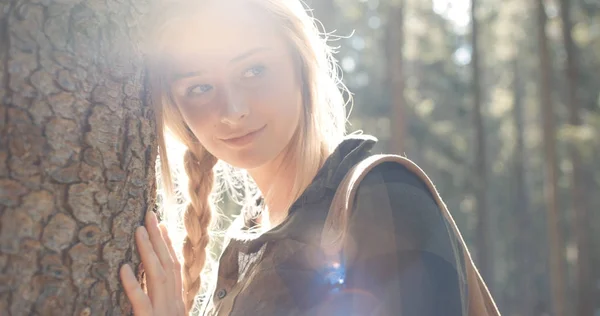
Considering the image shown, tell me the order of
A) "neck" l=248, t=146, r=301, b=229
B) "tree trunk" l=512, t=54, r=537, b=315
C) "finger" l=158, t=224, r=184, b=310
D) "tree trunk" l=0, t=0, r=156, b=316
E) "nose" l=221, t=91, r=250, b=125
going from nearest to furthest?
"tree trunk" l=0, t=0, r=156, b=316, "finger" l=158, t=224, r=184, b=310, "nose" l=221, t=91, r=250, b=125, "neck" l=248, t=146, r=301, b=229, "tree trunk" l=512, t=54, r=537, b=315

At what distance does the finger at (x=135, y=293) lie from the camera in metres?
1.85

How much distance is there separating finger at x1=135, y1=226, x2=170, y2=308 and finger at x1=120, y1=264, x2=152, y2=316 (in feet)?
0.23

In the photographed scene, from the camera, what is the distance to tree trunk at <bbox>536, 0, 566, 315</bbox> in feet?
48.8

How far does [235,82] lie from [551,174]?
44.6 ft

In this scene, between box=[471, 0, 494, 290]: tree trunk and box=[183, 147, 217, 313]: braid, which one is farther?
box=[471, 0, 494, 290]: tree trunk

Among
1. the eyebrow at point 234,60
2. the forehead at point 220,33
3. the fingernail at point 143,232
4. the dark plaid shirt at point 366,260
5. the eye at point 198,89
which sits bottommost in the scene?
the dark plaid shirt at point 366,260

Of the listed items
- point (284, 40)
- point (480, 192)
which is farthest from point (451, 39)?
point (284, 40)

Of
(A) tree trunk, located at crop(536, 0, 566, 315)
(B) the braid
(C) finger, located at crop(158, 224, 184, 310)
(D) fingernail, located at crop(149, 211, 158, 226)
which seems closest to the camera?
(D) fingernail, located at crop(149, 211, 158, 226)

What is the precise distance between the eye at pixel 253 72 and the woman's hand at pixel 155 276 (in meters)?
0.66

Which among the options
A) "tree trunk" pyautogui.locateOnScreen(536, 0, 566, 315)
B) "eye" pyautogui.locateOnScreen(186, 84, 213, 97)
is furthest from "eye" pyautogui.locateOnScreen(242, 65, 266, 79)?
"tree trunk" pyautogui.locateOnScreen(536, 0, 566, 315)

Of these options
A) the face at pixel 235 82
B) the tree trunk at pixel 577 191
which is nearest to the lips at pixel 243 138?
the face at pixel 235 82

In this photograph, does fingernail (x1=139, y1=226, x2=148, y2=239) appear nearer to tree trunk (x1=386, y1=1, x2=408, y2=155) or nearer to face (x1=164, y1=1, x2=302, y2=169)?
face (x1=164, y1=1, x2=302, y2=169)

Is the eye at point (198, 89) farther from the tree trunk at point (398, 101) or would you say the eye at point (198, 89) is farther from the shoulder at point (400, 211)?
the tree trunk at point (398, 101)

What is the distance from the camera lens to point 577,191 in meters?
16.8
